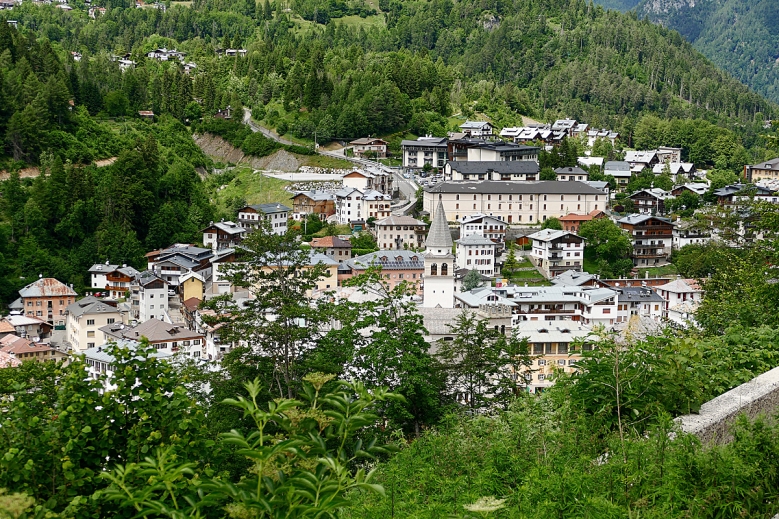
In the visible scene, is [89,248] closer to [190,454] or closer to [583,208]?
[583,208]

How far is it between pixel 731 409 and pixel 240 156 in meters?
56.4

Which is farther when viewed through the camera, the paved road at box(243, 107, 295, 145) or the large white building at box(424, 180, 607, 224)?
the paved road at box(243, 107, 295, 145)

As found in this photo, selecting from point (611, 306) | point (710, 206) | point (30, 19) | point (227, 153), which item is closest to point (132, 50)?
point (30, 19)

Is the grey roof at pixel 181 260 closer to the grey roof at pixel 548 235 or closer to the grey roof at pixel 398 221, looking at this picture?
the grey roof at pixel 398 221

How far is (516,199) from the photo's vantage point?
1984 inches

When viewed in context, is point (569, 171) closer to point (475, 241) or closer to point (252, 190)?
point (475, 241)

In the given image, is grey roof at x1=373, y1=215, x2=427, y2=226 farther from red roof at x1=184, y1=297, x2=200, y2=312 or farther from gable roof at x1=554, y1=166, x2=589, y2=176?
gable roof at x1=554, y1=166, x2=589, y2=176

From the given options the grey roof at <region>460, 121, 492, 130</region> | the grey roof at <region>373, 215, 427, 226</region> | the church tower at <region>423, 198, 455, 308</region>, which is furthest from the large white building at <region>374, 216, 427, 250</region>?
the grey roof at <region>460, 121, 492, 130</region>

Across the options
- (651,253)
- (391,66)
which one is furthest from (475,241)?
(391,66)

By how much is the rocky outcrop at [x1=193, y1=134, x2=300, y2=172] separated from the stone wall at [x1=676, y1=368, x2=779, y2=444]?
5264cm

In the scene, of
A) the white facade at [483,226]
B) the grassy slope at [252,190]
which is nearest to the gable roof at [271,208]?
the grassy slope at [252,190]

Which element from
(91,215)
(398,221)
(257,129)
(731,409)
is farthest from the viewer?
(257,129)

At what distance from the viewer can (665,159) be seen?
218 feet

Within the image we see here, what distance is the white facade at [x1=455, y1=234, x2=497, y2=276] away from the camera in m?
42.6
